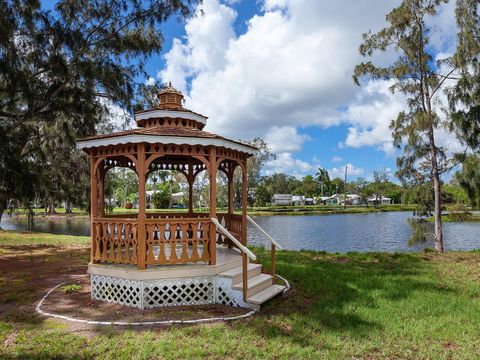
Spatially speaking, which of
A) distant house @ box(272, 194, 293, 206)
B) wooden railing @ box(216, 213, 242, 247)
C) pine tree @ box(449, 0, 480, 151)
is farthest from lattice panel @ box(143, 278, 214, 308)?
distant house @ box(272, 194, 293, 206)

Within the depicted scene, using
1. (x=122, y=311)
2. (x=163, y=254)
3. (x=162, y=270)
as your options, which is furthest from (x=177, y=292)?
(x=122, y=311)

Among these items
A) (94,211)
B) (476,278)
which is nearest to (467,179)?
(476,278)

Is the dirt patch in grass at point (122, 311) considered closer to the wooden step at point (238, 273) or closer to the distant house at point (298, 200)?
the wooden step at point (238, 273)

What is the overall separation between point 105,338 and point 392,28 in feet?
44.5

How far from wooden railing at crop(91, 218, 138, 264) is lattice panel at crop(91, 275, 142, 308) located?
13.1 inches

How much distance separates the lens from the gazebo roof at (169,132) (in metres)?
6.06

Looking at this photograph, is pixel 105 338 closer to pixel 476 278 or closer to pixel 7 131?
pixel 7 131

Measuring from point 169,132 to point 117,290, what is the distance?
287cm

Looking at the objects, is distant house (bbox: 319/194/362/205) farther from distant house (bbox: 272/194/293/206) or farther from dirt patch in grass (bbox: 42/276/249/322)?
dirt patch in grass (bbox: 42/276/249/322)

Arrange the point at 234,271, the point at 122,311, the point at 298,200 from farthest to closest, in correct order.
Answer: the point at 298,200
the point at 234,271
the point at 122,311

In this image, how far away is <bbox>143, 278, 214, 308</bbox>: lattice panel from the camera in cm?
606

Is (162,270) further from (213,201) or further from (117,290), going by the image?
(213,201)

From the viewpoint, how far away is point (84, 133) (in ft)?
37.5

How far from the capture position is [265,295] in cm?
613
